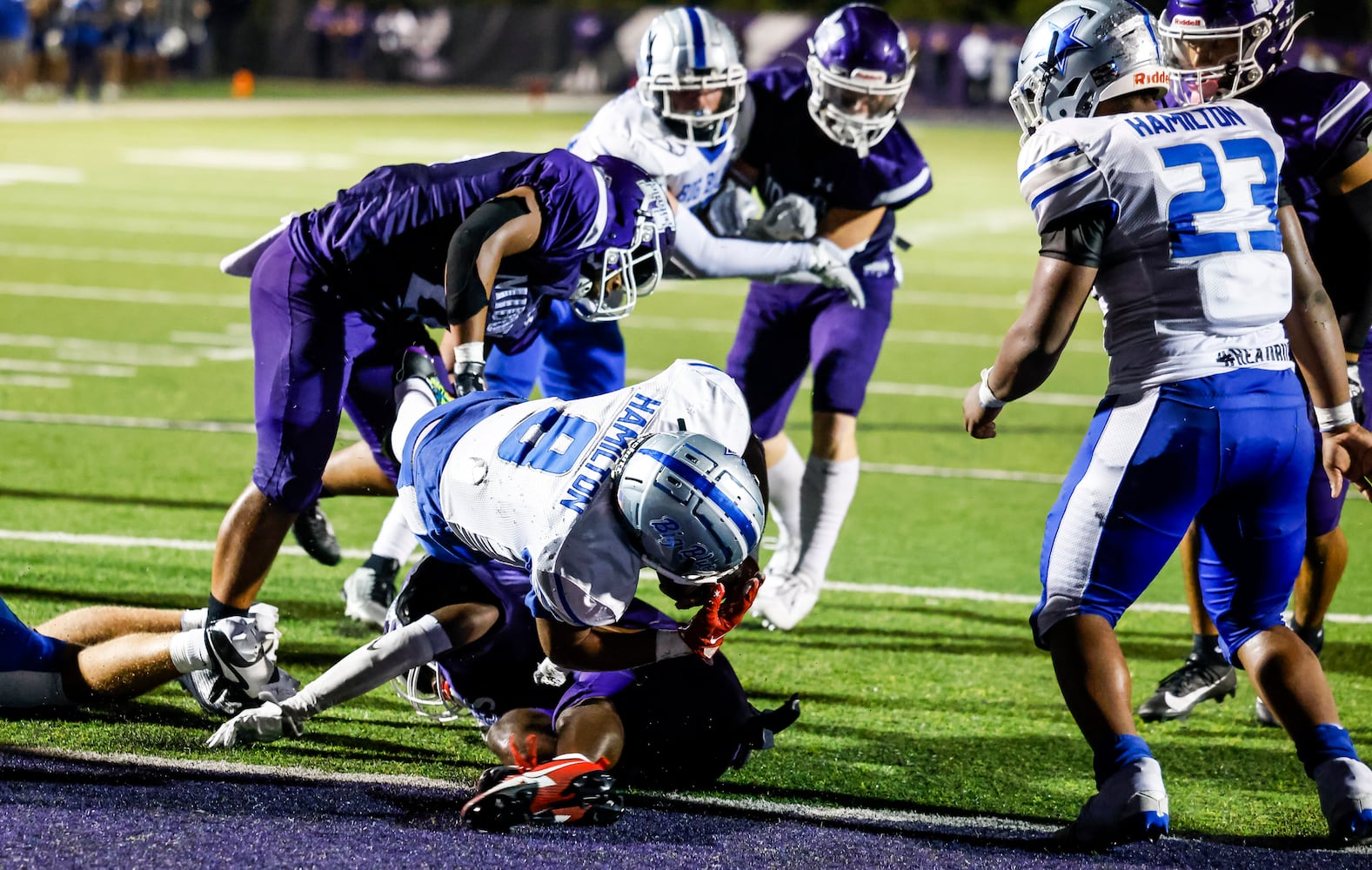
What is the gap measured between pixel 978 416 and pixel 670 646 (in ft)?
2.45

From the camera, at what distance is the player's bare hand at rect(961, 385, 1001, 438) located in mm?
3242

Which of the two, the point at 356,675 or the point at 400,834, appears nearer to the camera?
the point at 400,834

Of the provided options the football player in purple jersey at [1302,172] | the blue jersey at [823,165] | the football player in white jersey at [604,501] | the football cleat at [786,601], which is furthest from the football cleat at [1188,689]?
the blue jersey at [823,165]

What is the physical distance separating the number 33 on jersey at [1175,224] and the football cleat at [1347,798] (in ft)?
2.50

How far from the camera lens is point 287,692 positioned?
3.72 m

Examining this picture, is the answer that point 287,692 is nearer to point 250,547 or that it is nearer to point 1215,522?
point 250,547

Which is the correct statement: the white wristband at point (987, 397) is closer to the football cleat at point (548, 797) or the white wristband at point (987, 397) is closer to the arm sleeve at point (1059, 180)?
the arm sleeve at point (1059, 180)

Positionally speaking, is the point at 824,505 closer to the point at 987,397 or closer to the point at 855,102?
the point at 855,102

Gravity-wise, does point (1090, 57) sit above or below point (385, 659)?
above

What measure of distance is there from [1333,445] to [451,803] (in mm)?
1902

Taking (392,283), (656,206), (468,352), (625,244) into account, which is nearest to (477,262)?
(468,352)

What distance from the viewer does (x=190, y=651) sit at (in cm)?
355

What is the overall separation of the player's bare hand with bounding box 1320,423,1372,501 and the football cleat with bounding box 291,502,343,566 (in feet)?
9.02

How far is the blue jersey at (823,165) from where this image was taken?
523 centimetres
